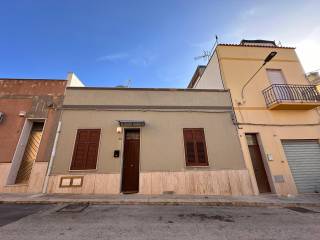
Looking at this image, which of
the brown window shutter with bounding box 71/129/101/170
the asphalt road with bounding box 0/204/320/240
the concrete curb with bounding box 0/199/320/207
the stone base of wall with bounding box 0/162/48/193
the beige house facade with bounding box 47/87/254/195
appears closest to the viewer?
the asphalt road with bounding box 0/204/320/240

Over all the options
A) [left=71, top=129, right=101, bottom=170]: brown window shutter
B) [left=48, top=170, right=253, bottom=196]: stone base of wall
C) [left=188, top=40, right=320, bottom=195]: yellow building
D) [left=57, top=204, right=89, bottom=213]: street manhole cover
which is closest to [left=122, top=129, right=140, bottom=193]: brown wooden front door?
[left=48, top=170, right=253, bottom=196]: stone base of wall

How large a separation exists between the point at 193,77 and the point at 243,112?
7.57 meters

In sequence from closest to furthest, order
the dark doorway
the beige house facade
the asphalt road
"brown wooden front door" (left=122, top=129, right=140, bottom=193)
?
the asphalt road, the beige house facade, "brown wooden front door" (left=122, top=129, right=140, bottom=193), the dark doorway

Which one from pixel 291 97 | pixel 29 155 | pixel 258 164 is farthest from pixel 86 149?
pixel 291 97

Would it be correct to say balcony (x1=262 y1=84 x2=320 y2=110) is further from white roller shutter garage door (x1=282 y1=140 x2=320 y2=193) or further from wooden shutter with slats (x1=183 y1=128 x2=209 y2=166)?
wooden shutter with slats (x1=183 y1=128 x2=209 y2=166)

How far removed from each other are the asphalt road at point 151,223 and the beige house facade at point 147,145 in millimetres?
2083

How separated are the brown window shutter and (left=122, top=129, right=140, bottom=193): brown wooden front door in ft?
4.62

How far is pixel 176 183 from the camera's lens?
711cm

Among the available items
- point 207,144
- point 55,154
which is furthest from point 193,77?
point 55,154

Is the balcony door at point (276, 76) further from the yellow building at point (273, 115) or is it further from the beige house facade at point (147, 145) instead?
the beige house facade at point (147, 145)

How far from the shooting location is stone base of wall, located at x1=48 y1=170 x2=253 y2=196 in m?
6.86

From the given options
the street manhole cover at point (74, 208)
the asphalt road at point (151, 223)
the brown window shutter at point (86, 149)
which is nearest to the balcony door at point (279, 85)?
the asphalt road at point (151, 223)

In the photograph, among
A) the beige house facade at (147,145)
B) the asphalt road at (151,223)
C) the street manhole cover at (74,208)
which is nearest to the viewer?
the asphalt road at (151,223)

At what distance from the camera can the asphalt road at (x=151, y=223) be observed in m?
3.09
